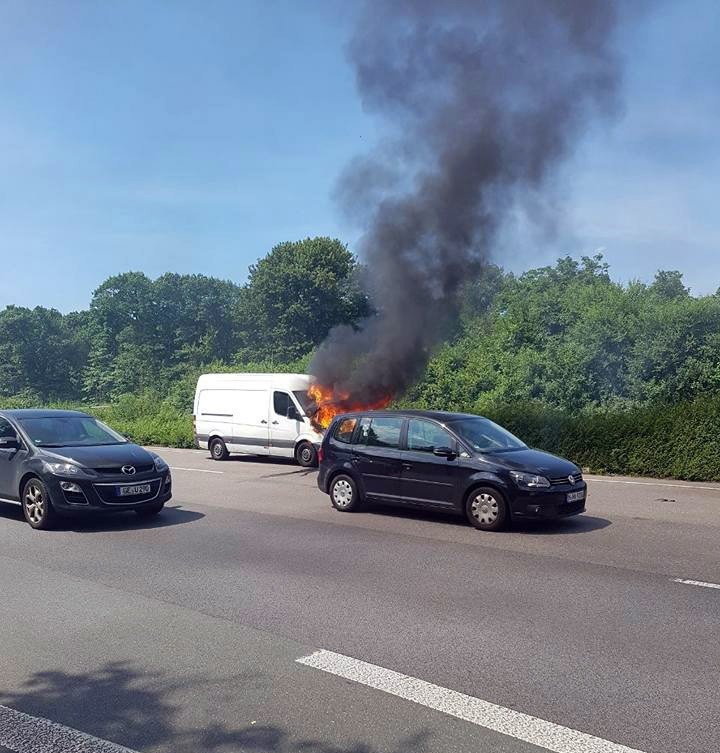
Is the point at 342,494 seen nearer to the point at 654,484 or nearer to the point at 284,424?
the point at 654,484

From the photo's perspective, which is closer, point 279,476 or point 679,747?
point 679,747

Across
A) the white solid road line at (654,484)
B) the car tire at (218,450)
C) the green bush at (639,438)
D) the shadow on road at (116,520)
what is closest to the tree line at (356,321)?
the green bush at (639,438)

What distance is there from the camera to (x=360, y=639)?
562 centimetres

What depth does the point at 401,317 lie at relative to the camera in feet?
66.7

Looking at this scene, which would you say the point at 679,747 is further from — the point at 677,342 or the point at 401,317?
the point at 677,342

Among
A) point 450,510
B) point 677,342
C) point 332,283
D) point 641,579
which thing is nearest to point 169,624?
point 641,579

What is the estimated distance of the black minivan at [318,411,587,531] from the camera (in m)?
9.88

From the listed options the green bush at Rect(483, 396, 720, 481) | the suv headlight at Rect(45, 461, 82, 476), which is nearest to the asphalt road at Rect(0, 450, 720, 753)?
the suv headlight at Rect(45, 461, 82, 476)

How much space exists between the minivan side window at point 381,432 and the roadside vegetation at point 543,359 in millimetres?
8004

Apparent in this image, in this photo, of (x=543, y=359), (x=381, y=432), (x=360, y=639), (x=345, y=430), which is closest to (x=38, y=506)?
(x=345, y=430)

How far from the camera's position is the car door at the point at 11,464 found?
35.0 ft

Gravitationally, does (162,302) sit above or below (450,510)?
above

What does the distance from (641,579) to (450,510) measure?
3340 millimetres

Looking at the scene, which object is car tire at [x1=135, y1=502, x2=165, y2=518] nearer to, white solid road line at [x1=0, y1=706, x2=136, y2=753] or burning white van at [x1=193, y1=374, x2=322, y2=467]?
white solid road line at [x1=0, y1=706, x2=136, y2=753]
